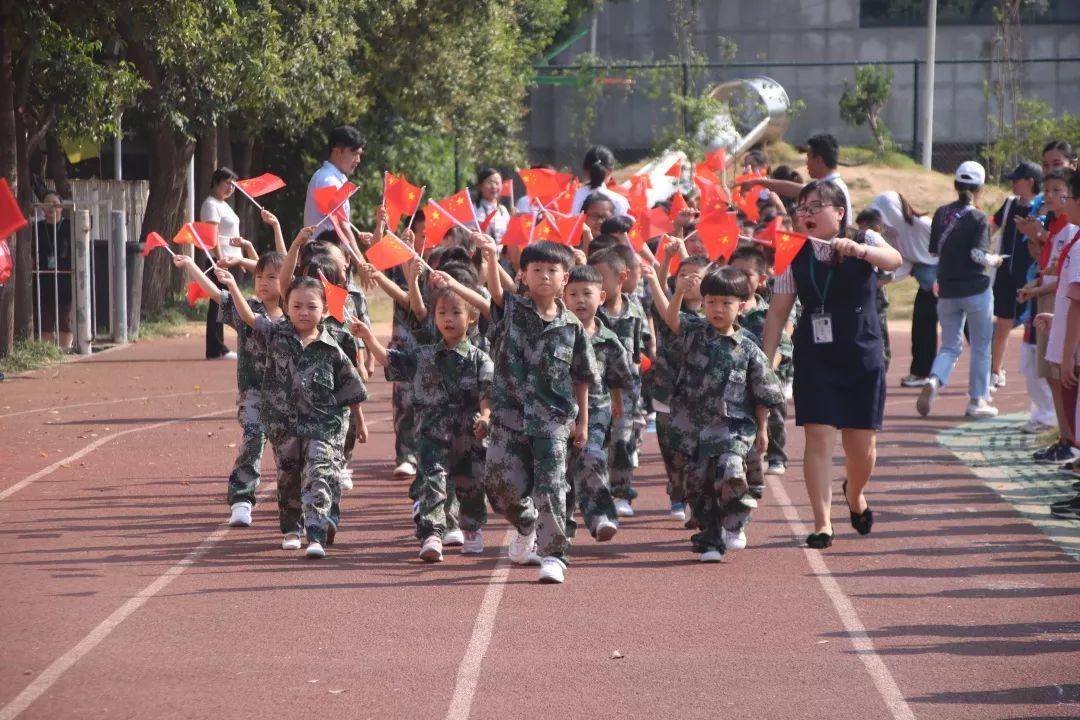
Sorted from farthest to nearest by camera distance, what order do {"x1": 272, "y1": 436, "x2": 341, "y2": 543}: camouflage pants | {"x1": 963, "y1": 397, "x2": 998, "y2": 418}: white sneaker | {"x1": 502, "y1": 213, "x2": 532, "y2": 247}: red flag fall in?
{"x1": 963, "y1": 397, "x2": 998, "y2": 418}: white sneaker → {"x1": 502, "y1": 213, "x2": 532, "y2": 247}: red flag → {"x1": 272, "y1": 436, "x2": 341, "y2": 543}: camouflage pants

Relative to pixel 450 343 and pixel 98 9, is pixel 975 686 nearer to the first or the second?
pixel 450 343

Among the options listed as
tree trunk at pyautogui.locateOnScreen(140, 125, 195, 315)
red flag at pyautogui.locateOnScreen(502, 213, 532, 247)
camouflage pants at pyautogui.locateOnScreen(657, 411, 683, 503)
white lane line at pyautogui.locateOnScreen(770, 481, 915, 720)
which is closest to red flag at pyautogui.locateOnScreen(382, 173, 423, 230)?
red flag at pyautogui.locateOnScreen(502, 213, 532, 247)

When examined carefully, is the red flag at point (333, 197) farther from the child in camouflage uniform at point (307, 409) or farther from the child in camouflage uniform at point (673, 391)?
the child in camouflage uniform at point (673, 391)

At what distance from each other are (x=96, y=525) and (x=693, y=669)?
167 inches

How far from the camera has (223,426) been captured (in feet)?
43.0

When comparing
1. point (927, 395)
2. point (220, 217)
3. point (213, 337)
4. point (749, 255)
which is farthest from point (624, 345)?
point (213, 337)

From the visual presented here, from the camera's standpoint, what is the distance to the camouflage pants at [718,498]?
819 cm

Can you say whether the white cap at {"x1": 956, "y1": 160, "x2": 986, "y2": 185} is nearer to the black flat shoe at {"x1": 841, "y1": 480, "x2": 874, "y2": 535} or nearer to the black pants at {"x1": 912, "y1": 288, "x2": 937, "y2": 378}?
the black pants at {"x1": 912, "y1": 288, "x2": 937, "y2": 378}

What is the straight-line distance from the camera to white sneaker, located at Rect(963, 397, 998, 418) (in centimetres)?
1362

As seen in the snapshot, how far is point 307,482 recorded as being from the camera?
26.8 feet

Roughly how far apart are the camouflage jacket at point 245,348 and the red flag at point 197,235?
0.79 m

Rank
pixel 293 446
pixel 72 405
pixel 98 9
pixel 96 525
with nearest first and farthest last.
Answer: pixel 293 446, pixel 96 525, pixel 72 405, pixel 98 9

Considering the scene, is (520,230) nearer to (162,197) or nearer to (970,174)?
(970,174)

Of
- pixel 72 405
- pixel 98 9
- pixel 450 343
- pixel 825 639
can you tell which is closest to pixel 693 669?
pixel 825 639
